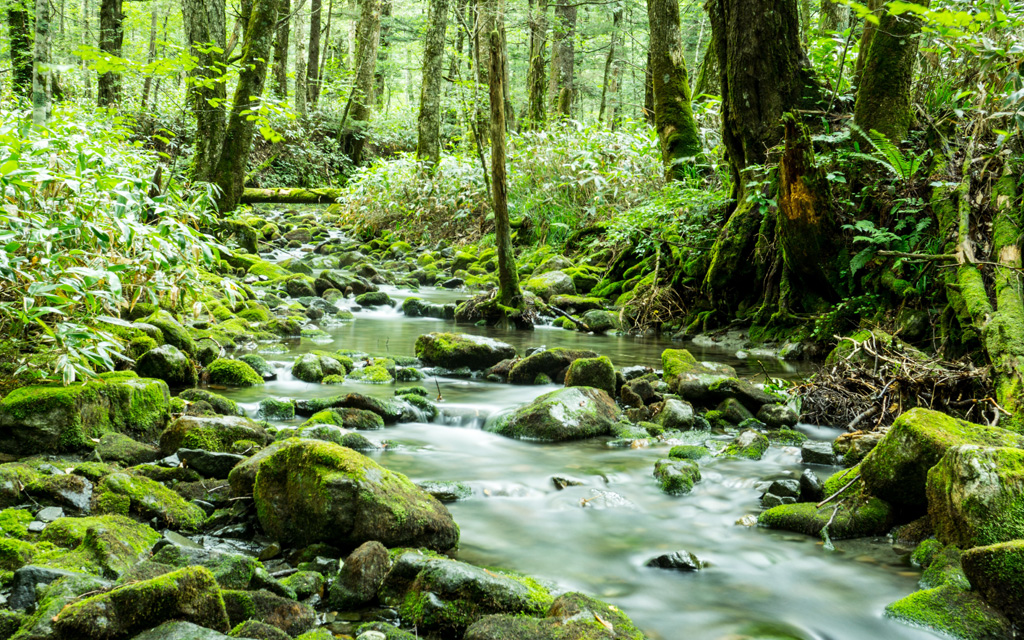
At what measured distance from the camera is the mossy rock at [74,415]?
3.78 meters

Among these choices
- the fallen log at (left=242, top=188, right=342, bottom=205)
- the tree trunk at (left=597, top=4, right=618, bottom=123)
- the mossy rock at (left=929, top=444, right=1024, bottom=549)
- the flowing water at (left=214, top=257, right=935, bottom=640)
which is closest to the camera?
the mossy rock at (left=929, top=444, right=1024, bottom=549)

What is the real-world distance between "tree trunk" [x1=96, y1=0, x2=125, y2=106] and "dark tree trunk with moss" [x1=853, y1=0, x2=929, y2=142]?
15.9 meters

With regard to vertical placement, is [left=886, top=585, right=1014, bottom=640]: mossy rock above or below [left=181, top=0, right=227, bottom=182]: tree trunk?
below

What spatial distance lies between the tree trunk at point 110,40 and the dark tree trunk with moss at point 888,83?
52.0 feet

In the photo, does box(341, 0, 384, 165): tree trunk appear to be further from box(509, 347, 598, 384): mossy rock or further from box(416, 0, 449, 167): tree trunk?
box(509, 347, 598, 384): mossy rock

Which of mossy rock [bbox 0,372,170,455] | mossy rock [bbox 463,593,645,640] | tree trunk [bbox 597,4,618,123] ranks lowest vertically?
mossy rock [bbox 463,593,645,640]

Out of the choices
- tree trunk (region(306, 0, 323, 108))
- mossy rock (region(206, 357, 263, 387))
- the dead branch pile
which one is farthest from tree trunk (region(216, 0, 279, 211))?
tree trunk (region(306, 0, 323, 108))

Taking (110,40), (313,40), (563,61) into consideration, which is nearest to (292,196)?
(110,40)

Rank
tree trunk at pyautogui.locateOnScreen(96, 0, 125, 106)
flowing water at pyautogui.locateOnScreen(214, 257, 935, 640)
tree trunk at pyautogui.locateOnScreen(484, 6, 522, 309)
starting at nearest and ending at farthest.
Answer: flowing water at pyautogui.locateOnScreen(214, 257, 935, 640) < tree trunk at pyautogui.locateOnScreen(484, 6, 522, 309) < tree trunk at pyautogui.locateOnScreen(96, 0, 125, 106)

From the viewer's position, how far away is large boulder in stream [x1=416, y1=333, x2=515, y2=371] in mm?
7441

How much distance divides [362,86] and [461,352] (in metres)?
19.0

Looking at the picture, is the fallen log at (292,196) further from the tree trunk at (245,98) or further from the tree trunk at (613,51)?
the tree trunk at (613,51)

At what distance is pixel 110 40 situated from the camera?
1662 centimetres

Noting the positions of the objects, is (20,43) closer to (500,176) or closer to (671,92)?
(500,176)
